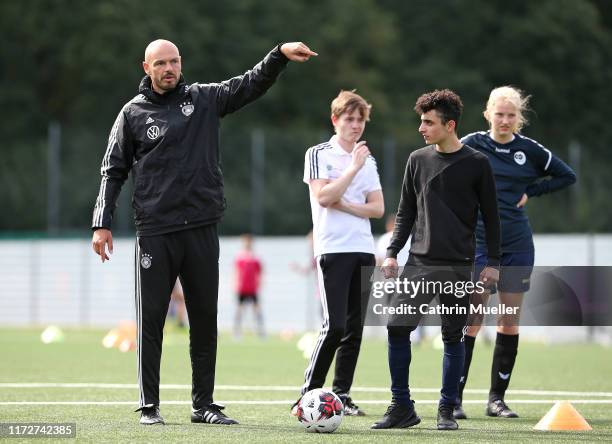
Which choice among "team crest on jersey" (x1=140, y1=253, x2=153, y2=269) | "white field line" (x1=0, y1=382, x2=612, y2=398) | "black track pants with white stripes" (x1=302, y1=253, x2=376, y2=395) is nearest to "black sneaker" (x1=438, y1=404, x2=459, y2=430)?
"black track pants with white stripes" (x1=302, y1=253, x2=376, y2=395)

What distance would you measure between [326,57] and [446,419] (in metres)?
38.5

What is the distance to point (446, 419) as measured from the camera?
7.83 meters

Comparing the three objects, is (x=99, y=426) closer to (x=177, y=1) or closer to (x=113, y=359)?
(x=113, y=359)

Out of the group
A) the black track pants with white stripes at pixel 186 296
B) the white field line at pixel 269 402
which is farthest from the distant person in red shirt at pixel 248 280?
the black track pants with white stripes at pixel 186 296

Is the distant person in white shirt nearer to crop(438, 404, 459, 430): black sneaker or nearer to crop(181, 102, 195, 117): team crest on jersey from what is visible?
crop(438, 404, 459, 430): black sneaker

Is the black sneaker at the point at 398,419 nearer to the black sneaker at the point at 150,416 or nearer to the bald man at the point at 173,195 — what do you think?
the bald man at the point at 173,195

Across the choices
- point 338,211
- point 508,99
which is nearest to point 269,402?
point 338,211

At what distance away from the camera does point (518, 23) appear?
152 ft

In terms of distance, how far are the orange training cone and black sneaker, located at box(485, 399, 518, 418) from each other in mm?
778

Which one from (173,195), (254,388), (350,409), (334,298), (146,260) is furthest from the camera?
(254,388)

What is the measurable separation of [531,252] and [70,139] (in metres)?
24.7

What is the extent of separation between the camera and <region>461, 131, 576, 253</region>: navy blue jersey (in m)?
9.12

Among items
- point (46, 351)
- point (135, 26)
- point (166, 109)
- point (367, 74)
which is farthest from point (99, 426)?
point (367, 74)

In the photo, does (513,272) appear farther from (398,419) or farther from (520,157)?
(398,419)
